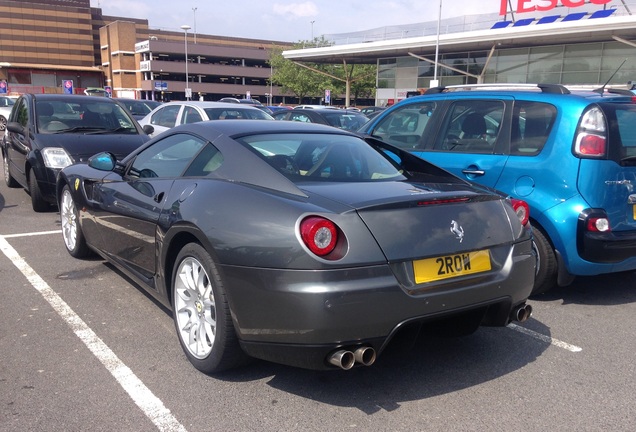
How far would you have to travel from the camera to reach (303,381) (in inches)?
130

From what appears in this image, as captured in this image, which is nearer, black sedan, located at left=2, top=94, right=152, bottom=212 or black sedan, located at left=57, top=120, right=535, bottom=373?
black sedan, located at left=57, top=120, right=535, bottom=373

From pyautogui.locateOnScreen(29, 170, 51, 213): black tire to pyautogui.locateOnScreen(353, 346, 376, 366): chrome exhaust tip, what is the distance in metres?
6.52

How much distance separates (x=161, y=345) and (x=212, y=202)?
114 cm

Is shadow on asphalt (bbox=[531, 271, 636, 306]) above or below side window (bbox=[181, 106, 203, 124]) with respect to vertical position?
below

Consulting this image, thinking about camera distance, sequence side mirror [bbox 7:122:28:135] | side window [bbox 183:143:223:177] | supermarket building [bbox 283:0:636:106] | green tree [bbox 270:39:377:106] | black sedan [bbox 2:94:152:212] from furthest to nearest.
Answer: green tree [bbox 270:39:377:106] < supermarket building [bbox 283:0:636:106] < side mirror [bbox 7:122:28:135] < black sedan [bbox 2:94:152:212] < side window [bbox 183:143:223:177]

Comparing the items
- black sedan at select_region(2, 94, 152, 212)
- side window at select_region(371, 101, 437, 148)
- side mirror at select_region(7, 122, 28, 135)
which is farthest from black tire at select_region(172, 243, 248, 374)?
side mirror at select_region(7, 122, 28, 135)

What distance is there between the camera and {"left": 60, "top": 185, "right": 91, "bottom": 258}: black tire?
18.0 feet

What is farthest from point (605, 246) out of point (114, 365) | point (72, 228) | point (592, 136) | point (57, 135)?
point (57, 135)

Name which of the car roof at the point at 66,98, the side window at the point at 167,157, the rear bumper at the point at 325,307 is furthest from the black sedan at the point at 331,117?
the rear bumper at the point at 325,307

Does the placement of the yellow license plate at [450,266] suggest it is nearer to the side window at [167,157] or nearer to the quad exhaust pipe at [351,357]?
the quad exhaust pipe at [351,357]

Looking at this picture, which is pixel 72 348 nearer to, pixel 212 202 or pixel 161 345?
pixel 161 345

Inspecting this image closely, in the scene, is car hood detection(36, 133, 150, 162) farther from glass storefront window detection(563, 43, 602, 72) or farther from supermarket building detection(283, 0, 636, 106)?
glass storefront window detection(563, 43, 602, 72)

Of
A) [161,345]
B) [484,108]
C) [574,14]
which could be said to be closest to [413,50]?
[574,14]

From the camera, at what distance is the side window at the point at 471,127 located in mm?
5180
